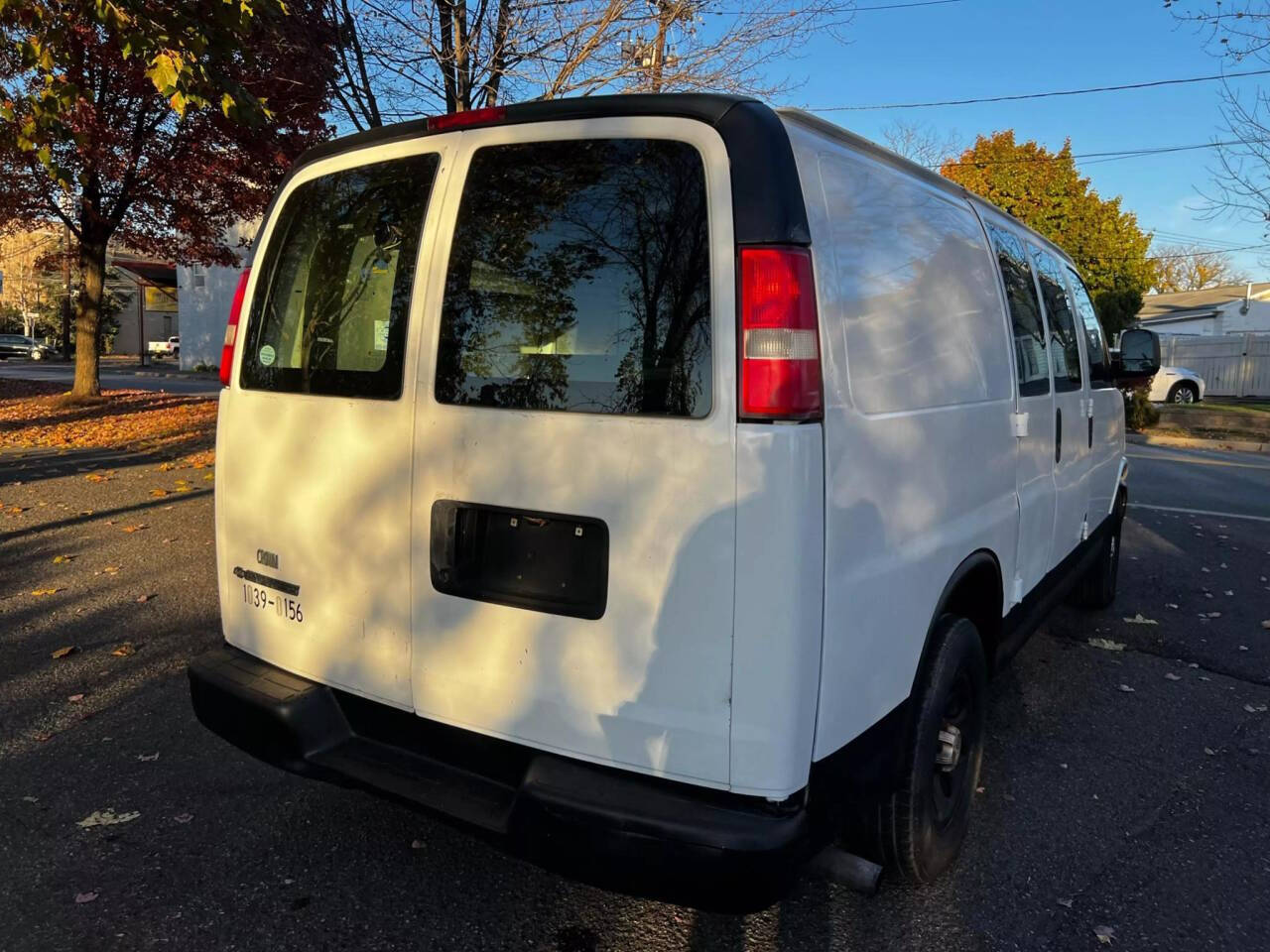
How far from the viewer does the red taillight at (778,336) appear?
194cm

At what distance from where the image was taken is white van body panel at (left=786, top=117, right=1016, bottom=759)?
6.73 feet

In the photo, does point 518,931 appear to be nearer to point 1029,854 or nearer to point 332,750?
point 332,750

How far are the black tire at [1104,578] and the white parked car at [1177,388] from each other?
69.9ft

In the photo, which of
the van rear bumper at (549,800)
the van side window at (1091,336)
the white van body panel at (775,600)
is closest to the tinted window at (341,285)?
the van rear bumper at (549,800)

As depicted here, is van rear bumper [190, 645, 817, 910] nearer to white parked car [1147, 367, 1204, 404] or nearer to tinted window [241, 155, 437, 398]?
tinted window [241, 155, 437, 398]

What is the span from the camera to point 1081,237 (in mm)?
25438

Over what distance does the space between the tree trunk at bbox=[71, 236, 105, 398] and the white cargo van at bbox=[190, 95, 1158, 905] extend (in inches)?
613

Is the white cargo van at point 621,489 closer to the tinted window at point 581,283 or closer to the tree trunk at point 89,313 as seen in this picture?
the tinted window at point 581,283

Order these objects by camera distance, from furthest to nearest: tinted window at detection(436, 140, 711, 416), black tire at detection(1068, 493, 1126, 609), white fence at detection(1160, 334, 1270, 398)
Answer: white fence at detection(1160, 334, 1270, 398) → black tire at detection(1068, 493, 1126, 609) → tinted window at detection(436, 140, 711, 416)

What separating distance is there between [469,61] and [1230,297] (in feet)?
146

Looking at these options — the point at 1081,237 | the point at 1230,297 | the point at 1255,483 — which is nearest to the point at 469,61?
the point at 1255,483

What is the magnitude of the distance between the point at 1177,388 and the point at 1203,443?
896cm

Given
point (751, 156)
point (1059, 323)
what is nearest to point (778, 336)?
point (751, 156)

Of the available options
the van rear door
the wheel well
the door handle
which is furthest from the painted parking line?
the van rear door
